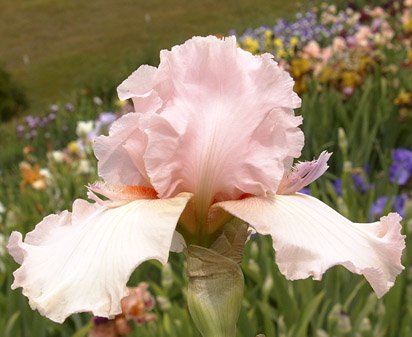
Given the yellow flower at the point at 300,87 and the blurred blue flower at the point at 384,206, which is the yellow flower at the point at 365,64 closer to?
the yellow flower at the point at 300,87

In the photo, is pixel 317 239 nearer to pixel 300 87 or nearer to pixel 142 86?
pixel 142 86

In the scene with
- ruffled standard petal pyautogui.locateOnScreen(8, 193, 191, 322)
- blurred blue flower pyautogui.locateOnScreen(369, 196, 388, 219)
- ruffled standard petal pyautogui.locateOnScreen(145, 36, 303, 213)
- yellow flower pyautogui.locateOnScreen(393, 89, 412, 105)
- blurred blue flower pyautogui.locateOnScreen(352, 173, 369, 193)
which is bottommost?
blurred blue flower pyautogui.locateOnScreen(352, 173, 369, 193)

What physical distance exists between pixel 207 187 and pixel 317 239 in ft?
0.44

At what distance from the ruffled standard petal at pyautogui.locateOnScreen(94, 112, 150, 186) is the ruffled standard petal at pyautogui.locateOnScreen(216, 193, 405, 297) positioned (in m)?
0.14

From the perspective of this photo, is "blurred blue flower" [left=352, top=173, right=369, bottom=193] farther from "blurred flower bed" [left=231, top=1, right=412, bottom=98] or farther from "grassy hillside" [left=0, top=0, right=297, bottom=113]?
"grassy hillside" [left=0, top=0, right=297, bottom=113]

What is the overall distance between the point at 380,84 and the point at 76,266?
3.48 meters

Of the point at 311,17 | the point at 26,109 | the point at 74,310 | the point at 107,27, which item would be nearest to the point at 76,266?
the point at 74,310

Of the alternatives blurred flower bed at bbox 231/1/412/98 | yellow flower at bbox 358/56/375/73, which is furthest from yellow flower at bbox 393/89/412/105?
yellow flower at bbox 358/56/375/73

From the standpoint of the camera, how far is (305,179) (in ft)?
2.41

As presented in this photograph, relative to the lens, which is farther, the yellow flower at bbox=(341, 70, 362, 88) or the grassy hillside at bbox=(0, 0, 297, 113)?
the grassy hillside at bbox=(0, 0, 297, 113)

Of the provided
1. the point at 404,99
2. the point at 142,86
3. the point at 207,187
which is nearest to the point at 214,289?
the point at 207,187

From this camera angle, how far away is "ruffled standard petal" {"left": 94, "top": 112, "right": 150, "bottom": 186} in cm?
75

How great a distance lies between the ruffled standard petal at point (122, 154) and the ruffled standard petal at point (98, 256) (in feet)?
0.25

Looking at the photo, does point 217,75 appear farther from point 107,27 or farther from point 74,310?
point 107,27
